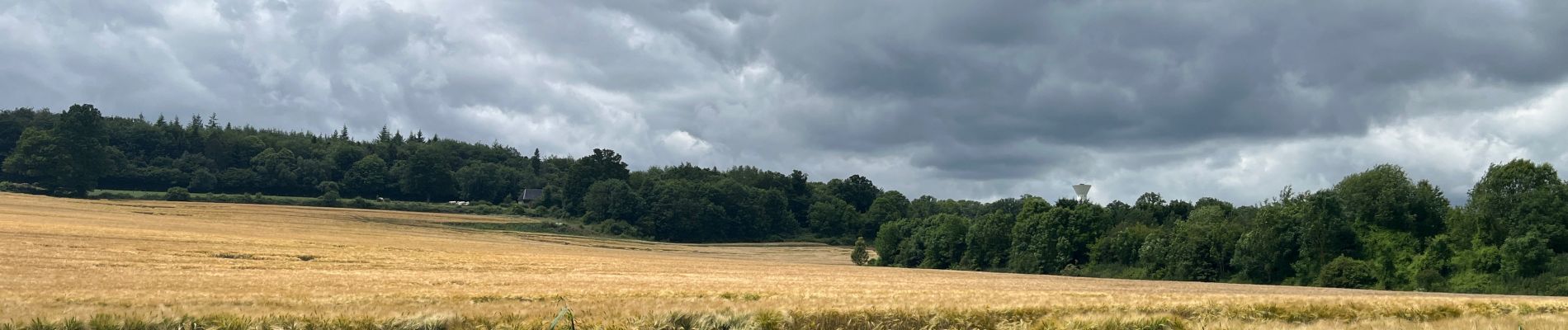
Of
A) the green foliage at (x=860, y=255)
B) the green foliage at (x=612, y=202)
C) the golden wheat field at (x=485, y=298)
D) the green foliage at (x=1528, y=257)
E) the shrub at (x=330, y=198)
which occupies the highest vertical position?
the green foliage at (x=612, y=202)

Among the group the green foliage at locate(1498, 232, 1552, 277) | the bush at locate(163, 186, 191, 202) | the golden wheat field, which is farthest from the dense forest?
the golden wheat field

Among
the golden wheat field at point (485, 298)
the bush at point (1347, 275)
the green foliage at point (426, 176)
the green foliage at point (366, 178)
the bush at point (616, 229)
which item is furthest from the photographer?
the green foliage at point (426, 176)

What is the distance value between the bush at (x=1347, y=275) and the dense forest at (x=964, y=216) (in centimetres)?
12

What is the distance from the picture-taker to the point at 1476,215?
64.2m

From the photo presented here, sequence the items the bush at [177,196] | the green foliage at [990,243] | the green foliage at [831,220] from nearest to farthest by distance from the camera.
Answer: the green foliage at [990,243] → the bush at [177,196] → the green foliage at [831,220]

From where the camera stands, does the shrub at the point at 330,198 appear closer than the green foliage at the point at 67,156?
No

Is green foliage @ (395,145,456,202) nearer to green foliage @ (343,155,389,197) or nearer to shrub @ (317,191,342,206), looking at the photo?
green foliage @ (343,155,389,197)

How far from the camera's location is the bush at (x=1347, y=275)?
2648 inches

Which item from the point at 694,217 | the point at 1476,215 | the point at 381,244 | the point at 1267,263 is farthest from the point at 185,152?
the point at 1476,215

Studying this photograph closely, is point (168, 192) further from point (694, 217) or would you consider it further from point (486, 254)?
point (486, 254)

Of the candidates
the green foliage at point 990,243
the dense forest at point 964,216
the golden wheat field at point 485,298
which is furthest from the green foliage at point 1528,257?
the green foliage at point 990,243

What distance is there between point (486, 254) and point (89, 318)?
176 ft

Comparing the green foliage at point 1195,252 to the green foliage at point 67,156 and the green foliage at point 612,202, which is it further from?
the green foliage at point 67,156

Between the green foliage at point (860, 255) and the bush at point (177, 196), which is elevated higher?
the bush at point (177, 196)
